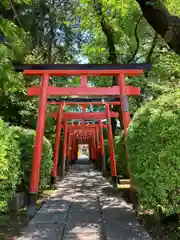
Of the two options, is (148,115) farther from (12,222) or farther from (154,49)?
(154,49)

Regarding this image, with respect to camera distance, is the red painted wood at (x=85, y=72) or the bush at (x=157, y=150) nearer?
the bush at (x=157, y=150)

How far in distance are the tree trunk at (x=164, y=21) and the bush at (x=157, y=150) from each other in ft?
3.88

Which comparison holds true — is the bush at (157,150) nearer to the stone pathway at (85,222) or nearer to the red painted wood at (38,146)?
the stone pathway at (85,222)

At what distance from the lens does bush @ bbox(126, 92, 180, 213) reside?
446 cm

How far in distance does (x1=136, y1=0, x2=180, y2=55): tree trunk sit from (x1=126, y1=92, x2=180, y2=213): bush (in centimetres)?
118

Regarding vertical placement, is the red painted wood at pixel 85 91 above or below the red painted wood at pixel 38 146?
above

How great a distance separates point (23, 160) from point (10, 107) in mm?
3716

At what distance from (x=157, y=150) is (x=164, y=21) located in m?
2.56

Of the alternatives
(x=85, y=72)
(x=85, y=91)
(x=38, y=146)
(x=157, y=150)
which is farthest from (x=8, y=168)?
(x=85, y=72)

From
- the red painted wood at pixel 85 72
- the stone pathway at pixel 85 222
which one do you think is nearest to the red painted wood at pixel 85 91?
the red painted wood at pixel 85 72

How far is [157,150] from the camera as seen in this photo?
465 cm

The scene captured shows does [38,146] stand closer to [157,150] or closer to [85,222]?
[85,222]

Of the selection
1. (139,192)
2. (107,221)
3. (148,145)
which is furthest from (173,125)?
(107,221)

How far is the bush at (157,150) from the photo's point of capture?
176 inches
